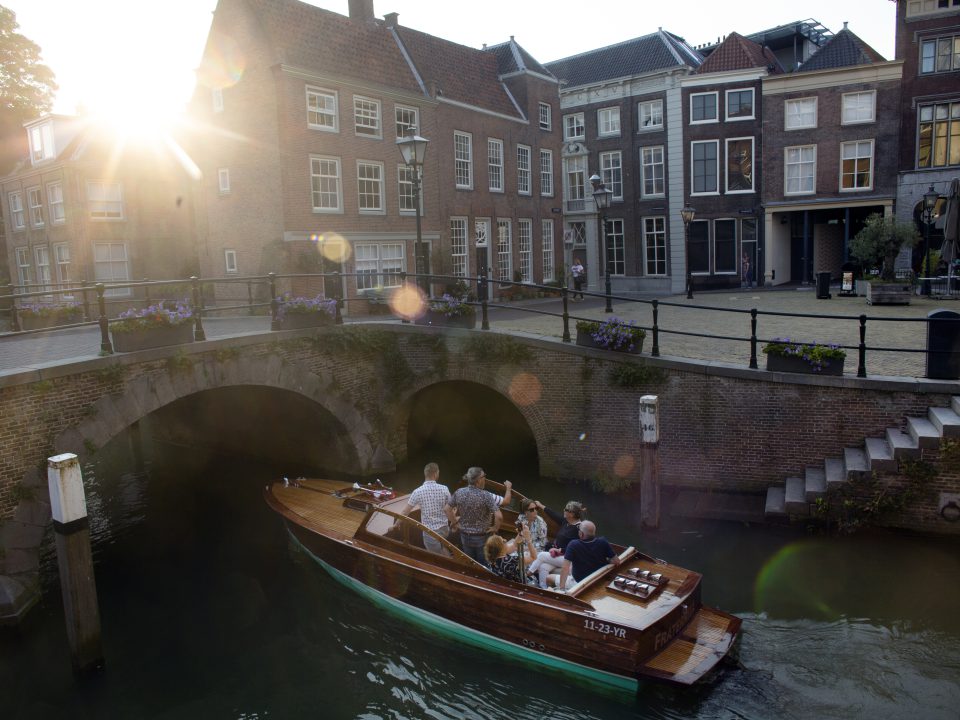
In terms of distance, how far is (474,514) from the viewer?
9.72m

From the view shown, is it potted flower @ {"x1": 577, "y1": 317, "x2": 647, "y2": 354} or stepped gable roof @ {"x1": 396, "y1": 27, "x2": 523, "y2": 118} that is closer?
potted flower @ {"x1": 577, "y1": 317, "x2": 647, "y2": 354}

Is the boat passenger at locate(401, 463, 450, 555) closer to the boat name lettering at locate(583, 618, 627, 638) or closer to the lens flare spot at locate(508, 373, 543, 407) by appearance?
the boat name lettering at locate(583, 618, 627, 638)

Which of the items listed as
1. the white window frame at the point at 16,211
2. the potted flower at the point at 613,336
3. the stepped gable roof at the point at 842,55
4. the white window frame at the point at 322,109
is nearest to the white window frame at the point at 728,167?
the stepped gable roof at the point at 842,55

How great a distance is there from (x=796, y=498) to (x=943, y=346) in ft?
10.4

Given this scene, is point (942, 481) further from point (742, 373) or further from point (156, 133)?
point (156, 133)

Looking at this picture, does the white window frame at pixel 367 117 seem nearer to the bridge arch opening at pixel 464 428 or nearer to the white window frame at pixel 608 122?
the bridge arch opening at pixel 464 428

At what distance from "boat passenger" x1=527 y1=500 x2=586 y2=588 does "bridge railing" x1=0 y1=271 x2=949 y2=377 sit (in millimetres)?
3778

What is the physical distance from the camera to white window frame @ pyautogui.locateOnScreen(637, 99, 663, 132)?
117ft

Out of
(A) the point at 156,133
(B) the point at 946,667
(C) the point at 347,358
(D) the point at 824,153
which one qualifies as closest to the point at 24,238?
(A) the point at 156,133

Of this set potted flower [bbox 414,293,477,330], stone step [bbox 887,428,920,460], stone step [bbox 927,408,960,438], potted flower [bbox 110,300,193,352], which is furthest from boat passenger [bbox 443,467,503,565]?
stone step [bbox 927,408,960,438]

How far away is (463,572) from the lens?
30.4 ft

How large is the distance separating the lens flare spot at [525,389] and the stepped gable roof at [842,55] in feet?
78.3

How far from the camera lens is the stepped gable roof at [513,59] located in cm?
3219

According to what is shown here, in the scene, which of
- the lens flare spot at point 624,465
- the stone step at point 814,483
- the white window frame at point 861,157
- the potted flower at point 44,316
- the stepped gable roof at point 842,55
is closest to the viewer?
the stone step at point 814,483
